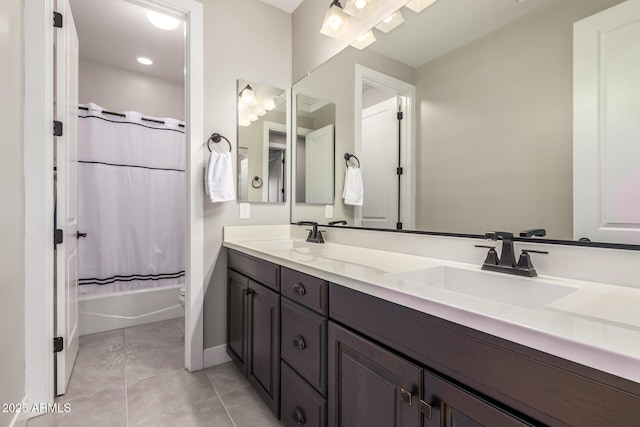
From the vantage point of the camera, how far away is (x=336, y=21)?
1799mm

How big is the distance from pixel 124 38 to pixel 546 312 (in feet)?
11.4

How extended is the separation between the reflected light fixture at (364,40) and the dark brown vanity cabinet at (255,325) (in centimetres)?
132

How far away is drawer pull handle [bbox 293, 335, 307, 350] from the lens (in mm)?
1186

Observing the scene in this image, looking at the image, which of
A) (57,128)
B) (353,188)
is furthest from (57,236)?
(353,188)

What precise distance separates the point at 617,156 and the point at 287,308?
1241 millimetres

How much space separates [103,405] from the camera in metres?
1.58

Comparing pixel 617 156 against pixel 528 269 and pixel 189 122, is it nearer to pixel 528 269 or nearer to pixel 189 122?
pixel 528 269

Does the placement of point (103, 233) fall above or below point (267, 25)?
below

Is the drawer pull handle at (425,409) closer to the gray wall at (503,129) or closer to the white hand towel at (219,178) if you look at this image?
the gray wall at (503,129)

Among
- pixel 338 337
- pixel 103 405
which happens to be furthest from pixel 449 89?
pixel 103 405

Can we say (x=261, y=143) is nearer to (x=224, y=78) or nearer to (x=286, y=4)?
(x=224, y=78)

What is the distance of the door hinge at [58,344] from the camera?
5.33 ft

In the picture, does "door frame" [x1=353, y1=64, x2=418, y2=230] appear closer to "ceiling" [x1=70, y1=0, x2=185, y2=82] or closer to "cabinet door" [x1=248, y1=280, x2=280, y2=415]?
"cabinet door" [x1=248, y1=280, x2=280, y2=415]

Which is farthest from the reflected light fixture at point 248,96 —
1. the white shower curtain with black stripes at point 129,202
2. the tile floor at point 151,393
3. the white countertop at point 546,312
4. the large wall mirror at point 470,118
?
the tile floor at point 151,393
